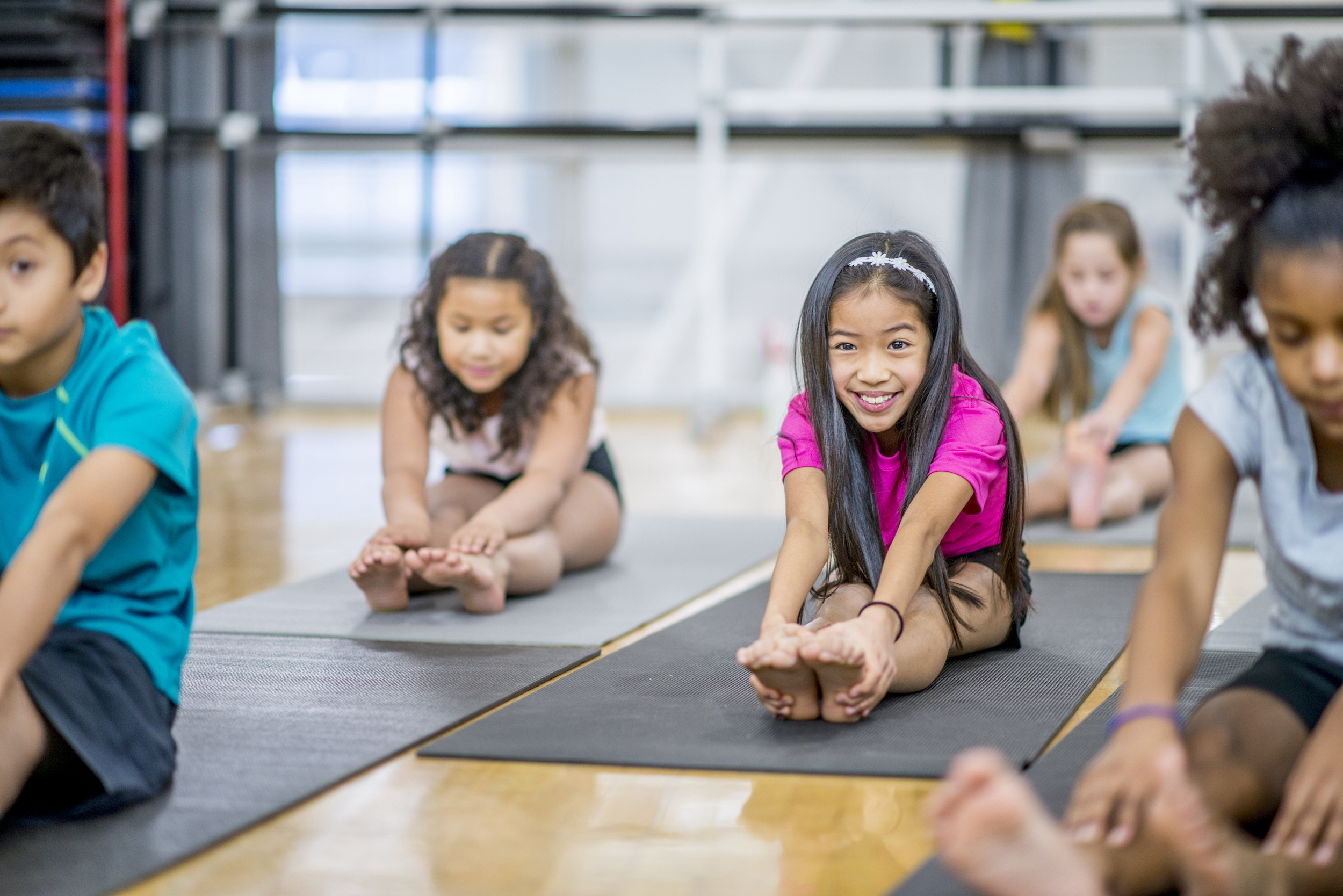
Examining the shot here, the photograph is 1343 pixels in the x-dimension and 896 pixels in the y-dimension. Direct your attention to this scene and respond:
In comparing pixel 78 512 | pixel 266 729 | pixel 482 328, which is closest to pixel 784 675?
pixel 266 729

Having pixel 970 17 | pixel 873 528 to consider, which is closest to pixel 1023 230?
pixel 970 17

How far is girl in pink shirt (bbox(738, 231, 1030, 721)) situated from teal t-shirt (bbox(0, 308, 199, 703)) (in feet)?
1.68

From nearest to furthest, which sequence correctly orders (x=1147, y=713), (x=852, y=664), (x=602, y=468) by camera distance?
(x=1147, y=713)
(x=852, y=664)
(x=602, y=468)

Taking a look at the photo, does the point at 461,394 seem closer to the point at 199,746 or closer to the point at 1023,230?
the point at 199,746

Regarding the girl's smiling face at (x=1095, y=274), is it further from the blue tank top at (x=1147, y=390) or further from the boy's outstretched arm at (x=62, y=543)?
the boy's outstretched arm at (x=62, y=543)

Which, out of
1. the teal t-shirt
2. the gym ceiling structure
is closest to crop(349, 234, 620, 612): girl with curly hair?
the teal t-shirt

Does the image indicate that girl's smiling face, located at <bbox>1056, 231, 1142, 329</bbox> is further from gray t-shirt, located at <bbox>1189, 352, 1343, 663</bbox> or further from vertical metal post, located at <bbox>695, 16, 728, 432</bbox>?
gray t-shirt, located at <bbox>1189, 352, 1343, 663</bbox>

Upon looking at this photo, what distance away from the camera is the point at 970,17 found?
3793mm

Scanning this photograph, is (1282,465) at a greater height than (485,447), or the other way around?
(1282,465)

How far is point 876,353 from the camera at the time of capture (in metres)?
1.36

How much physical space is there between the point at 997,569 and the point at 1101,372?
4.23 feet

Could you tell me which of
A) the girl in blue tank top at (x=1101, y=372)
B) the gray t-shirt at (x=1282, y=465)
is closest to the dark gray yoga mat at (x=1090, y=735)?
the gray t-shirt at (x=1282, y=465)

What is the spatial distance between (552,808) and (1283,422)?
1.88 feet

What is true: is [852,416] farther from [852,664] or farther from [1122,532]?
[1122,532]
